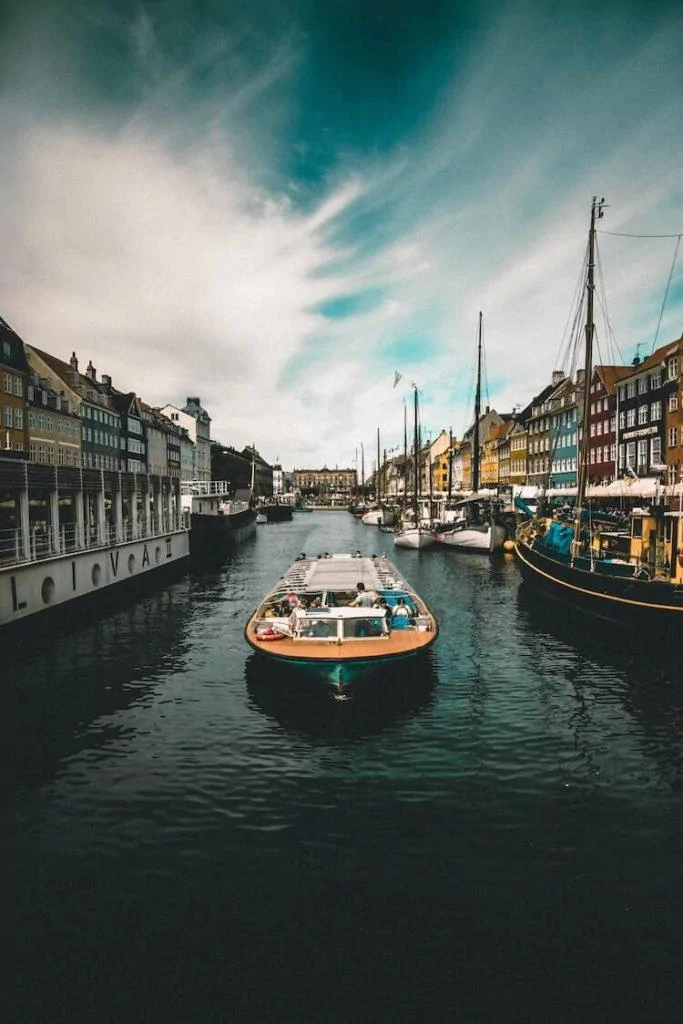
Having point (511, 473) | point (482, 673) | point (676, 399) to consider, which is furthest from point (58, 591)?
point (511, 473)

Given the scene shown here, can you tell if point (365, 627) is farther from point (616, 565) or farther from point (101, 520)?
point (101, 520)

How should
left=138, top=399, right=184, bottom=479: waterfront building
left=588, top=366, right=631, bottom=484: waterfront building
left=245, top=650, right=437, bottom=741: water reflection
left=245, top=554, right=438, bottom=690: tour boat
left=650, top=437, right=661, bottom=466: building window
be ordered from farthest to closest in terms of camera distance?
1. left=138, top=399, right=184, bottom=479: waterfront building
2. left=588, top=366, right=631, bottom=484: waterfront building
3. left=650, top=437, right=661, bottom=466: building window
4. left=245, top=554, right=438, bottom=690: tour boat
5. left=245, top=650, right=437, bottom=741: water reflection

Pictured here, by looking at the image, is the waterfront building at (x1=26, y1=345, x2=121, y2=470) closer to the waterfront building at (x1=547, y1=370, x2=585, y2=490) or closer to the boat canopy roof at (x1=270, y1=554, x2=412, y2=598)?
the boat canopy roof at (x1=270, y1=554, x2=412, y2=598)

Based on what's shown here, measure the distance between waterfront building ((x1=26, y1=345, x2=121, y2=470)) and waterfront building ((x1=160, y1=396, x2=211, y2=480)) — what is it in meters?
42.3

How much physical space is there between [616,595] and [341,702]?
1563cm

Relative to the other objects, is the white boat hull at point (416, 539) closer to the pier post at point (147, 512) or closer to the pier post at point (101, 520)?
the pier post at point (147, 512)

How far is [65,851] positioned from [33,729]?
7.33 metres

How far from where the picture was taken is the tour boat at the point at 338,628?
18609 mm

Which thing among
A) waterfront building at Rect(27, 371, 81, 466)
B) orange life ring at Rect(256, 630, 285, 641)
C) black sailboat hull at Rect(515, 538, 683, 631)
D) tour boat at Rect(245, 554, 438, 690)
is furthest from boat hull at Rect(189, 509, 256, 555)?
orange life ring at Rect(256, 630, 285, 641)

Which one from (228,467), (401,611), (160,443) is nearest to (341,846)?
(401,611)

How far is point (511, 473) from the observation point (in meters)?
114

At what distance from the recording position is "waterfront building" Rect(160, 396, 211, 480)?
137125 millimetres

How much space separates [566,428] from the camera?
3563 inches

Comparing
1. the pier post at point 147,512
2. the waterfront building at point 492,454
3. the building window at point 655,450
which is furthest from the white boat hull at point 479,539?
the waterfront building at point 492,454
